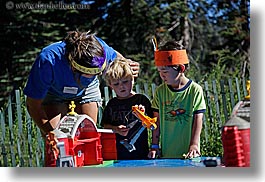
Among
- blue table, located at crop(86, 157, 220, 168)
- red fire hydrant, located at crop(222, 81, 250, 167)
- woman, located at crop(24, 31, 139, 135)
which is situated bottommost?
blue table, located at crop(86, 157, 220, 168)

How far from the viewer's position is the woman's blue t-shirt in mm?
3037

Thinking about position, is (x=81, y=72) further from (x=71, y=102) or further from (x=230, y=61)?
(x=230, y=61)

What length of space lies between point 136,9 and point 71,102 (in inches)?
23.9

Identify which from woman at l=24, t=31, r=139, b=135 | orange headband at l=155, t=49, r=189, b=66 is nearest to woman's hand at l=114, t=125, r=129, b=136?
woman at l=24, t=31, r=139, b=135

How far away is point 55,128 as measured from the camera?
10.1ft

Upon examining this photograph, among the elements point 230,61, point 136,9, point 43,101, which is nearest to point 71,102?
point 43,101

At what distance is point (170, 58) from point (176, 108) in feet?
0.85

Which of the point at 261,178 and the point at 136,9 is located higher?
the point at 136,9

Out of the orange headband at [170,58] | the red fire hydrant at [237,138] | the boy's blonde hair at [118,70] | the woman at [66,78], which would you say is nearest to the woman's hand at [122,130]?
the woman at [66,78]

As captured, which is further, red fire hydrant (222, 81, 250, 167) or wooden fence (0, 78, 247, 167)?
wooden fence (0, 78, 247, 167)

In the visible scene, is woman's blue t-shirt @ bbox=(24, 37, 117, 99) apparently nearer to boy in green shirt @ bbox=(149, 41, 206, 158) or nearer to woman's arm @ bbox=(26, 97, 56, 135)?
woman's arm @ bbox=(26, 97, 56, 135)

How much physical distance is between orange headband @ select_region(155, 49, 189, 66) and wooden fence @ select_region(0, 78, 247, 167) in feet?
0.46

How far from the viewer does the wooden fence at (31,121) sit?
10.3ft

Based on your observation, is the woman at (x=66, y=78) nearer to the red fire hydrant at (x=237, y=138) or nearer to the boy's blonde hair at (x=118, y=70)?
the boy's blonde hair at (x=118, y=70)
